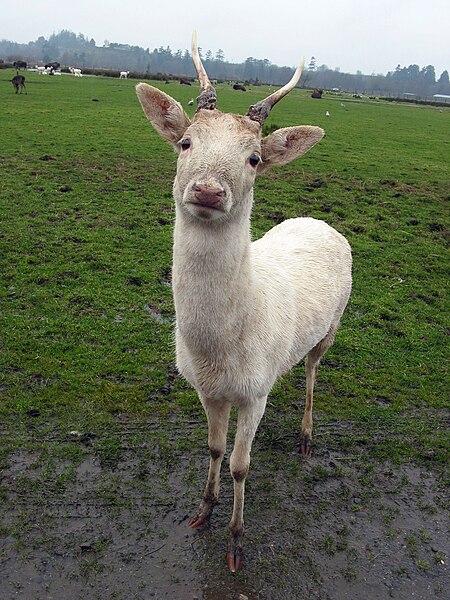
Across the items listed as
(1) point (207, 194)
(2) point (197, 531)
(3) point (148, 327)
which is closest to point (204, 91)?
(1) point (207, 194)

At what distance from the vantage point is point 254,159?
3557 millimetres

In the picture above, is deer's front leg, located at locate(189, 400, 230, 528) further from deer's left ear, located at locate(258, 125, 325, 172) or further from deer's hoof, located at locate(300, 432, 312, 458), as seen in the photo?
deer's left ear, located at locate(258, 125, 325, 172)

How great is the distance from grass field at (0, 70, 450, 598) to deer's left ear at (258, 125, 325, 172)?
10.0 ft

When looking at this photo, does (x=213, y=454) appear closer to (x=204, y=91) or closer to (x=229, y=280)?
(x=229, y=280)

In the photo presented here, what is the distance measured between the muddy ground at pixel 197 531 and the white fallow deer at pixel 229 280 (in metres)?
0.30

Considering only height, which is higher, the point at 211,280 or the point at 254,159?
the point at 254,159

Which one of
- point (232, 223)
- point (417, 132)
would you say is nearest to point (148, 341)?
point (232, 223)

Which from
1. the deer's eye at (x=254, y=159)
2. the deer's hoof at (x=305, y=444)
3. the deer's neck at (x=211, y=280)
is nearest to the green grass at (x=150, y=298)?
the deer's hoof at (x=305, y=444)

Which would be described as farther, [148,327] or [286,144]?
Result: [148,327]

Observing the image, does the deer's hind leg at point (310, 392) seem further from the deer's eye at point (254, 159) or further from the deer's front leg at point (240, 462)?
the deer's eye at point (254, 159)

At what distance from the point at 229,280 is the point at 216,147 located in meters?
0.94

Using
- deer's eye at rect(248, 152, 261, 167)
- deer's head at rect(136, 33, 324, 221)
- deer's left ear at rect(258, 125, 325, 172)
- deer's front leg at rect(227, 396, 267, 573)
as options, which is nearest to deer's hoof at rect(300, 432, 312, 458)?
deer's front leg at rect(227, 396, 267, 573)

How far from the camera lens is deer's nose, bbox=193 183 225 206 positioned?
3.05m

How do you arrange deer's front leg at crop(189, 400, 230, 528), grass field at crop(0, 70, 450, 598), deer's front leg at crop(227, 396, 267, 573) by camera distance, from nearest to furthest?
deer's front leg at crop(227, 396, 267, 573)
deer's front leg at crop(189, 400, 230, 528)
grass field at crop(0, 70, 450, 598)
